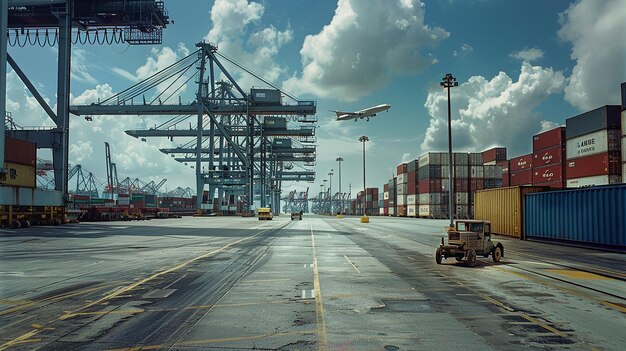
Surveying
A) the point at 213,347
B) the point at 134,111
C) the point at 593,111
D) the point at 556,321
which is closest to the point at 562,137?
the point at 593,111

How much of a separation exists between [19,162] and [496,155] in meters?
83.3

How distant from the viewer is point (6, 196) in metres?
44.3

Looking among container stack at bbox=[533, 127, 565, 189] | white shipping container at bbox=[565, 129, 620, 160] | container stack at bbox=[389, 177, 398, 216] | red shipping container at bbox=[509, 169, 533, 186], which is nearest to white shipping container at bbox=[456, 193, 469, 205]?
red shipping container at bbox=[509, 169, 533, 186]

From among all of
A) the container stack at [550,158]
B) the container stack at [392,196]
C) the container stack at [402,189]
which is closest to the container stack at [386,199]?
the container stack at [392,196]

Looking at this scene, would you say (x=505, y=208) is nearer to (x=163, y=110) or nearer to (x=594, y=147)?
(x=594, y=147)

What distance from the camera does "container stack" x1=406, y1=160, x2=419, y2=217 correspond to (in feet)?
353

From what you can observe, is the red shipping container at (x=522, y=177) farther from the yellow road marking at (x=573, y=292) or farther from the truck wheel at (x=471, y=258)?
the yellow road marking at (x=573, y=292)

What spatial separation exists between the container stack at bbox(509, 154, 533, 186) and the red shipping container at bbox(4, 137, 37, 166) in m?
62.6

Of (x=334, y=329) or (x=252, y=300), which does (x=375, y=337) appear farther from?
(x=252, y=300)

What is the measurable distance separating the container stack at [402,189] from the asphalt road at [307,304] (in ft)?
316

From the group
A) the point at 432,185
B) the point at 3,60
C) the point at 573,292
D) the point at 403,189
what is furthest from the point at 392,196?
the point at 573,292

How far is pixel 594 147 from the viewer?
1816 inches

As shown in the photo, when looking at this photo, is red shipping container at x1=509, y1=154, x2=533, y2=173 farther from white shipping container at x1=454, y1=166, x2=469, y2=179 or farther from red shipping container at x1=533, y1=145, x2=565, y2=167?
white shipping container at x1=454, y1=166, x2=469, y2=179

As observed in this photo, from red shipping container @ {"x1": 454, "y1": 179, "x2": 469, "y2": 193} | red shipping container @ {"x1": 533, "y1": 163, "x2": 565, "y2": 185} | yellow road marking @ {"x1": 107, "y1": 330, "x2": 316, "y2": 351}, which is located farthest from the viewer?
red shipping container @ {"x1": 454, "y1": 179, "x2": 469, "y2": 193}
